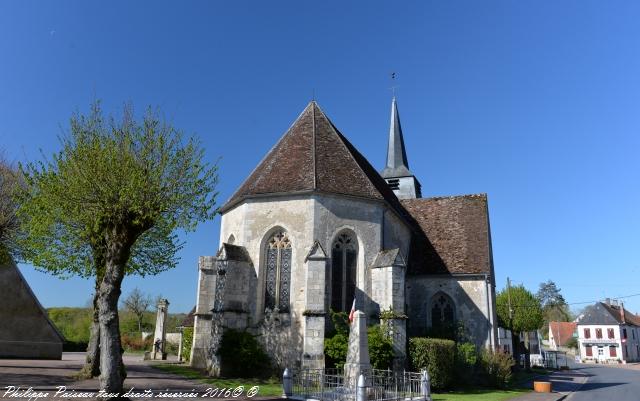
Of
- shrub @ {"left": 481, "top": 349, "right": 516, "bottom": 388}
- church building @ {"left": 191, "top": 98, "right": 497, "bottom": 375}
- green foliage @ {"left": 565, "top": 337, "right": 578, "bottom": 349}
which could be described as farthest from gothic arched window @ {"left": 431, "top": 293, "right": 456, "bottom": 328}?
green foliage @ {"left": 565, "top": 337, "right": 578, "bottom": 349}

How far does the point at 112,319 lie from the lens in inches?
437

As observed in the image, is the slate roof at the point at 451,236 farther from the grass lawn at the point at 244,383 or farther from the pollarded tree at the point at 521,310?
the pollarded tree at the point at 521,310

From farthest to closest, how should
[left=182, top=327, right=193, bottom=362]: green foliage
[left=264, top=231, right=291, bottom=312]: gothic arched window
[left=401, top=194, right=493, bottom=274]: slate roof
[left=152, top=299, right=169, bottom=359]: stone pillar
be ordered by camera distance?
[left=152, top=299, right=169, bottom=359]: stone pillar, [left=182, top=327, right=193, bottom=362]: green foliage, [left=401, top=194, right=493, bottom=274]: slate roof, [left=264, top=231, right=291, bottom=312]: gothic arched window

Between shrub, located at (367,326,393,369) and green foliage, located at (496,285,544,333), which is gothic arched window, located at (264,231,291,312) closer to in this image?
shrub, located at (367,326,393,369)

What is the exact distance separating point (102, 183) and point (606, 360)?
2812 inches

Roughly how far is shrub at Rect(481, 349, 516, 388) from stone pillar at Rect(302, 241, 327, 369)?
873 cm

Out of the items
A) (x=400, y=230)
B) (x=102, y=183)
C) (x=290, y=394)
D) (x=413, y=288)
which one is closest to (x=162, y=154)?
(x=102, y=183)

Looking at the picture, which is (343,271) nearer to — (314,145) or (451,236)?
(314,145)

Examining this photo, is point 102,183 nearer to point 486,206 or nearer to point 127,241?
point 127,241

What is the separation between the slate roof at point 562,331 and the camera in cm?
8112

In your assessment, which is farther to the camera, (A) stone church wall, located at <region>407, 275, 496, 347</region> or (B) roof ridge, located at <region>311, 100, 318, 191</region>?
(A) stone church wall, located at <region>407, 275, 496, 347</region>

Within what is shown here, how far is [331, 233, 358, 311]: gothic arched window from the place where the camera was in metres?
18.6

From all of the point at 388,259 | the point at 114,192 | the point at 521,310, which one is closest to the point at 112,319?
the point at 114,192

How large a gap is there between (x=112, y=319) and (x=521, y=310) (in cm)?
4083
